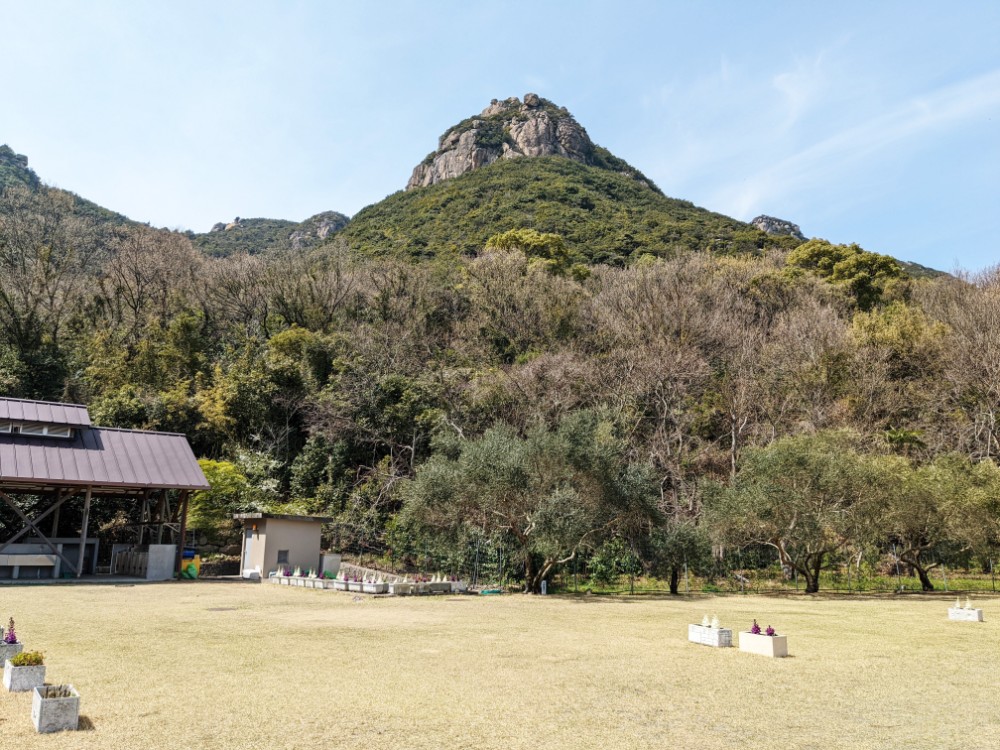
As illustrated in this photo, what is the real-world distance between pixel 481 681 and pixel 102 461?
66.3ft

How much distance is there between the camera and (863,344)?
35.3 meters

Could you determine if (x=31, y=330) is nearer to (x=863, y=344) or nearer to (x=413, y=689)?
(x=413, y=689)

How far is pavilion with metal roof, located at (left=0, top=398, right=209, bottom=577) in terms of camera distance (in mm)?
22234

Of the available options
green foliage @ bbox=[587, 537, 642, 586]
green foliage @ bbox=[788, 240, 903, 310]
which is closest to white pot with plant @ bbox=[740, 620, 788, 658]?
green foliage @ bbox=[587, 537, 642, 586]

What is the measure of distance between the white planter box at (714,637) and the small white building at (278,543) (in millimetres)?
17995

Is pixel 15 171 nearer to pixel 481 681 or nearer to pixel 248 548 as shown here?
pixel 248 548

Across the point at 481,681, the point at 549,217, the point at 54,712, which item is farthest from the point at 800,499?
the point at 549,217

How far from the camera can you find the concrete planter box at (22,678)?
7355 mm

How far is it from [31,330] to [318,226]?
6669cm

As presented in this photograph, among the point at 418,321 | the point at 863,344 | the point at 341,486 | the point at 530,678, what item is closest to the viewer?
the point at 530,678

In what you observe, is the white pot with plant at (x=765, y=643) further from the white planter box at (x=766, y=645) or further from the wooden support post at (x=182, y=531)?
the wooden support post at (x=182, y=531)

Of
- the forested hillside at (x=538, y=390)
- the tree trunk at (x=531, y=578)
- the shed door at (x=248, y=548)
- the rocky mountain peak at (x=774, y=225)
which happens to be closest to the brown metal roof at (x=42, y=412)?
the forested hillside at (x=538, y=390)

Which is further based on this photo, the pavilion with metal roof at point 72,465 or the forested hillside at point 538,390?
the forested hillside at point 538,390

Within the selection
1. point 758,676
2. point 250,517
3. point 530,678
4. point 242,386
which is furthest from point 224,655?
point 242,386
